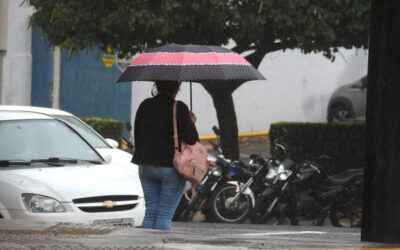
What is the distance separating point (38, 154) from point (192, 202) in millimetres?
3782

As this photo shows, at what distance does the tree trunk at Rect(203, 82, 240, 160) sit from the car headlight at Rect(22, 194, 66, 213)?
7.10 m

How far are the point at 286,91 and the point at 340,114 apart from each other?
3004 mm

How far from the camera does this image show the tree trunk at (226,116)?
15.5 metres

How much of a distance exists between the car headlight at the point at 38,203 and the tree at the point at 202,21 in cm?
491

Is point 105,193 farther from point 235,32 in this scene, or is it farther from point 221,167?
point 235,32

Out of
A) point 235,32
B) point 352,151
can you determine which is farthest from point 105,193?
point 352,151

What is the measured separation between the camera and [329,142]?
1609 centimetres

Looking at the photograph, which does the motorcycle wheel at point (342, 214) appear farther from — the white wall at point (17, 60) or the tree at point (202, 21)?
the white wall at point (17, 60)

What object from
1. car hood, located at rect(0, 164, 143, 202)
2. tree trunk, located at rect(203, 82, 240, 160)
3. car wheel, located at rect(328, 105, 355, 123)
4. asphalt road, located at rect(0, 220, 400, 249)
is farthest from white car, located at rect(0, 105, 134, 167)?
car wheel, located at rect(328, 105, 355, 123)

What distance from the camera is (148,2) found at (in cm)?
1355

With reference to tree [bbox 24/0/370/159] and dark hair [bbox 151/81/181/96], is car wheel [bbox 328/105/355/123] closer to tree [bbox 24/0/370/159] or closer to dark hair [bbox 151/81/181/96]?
tree [bbox 24/0/370/159]

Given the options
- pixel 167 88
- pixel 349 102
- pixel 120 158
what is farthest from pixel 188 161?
pixel 349 102

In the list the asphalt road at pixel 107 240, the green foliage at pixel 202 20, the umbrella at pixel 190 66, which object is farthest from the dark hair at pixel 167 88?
the green foliage at pixel 202 20

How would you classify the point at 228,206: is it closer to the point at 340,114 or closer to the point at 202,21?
Result: the point at 202,21
